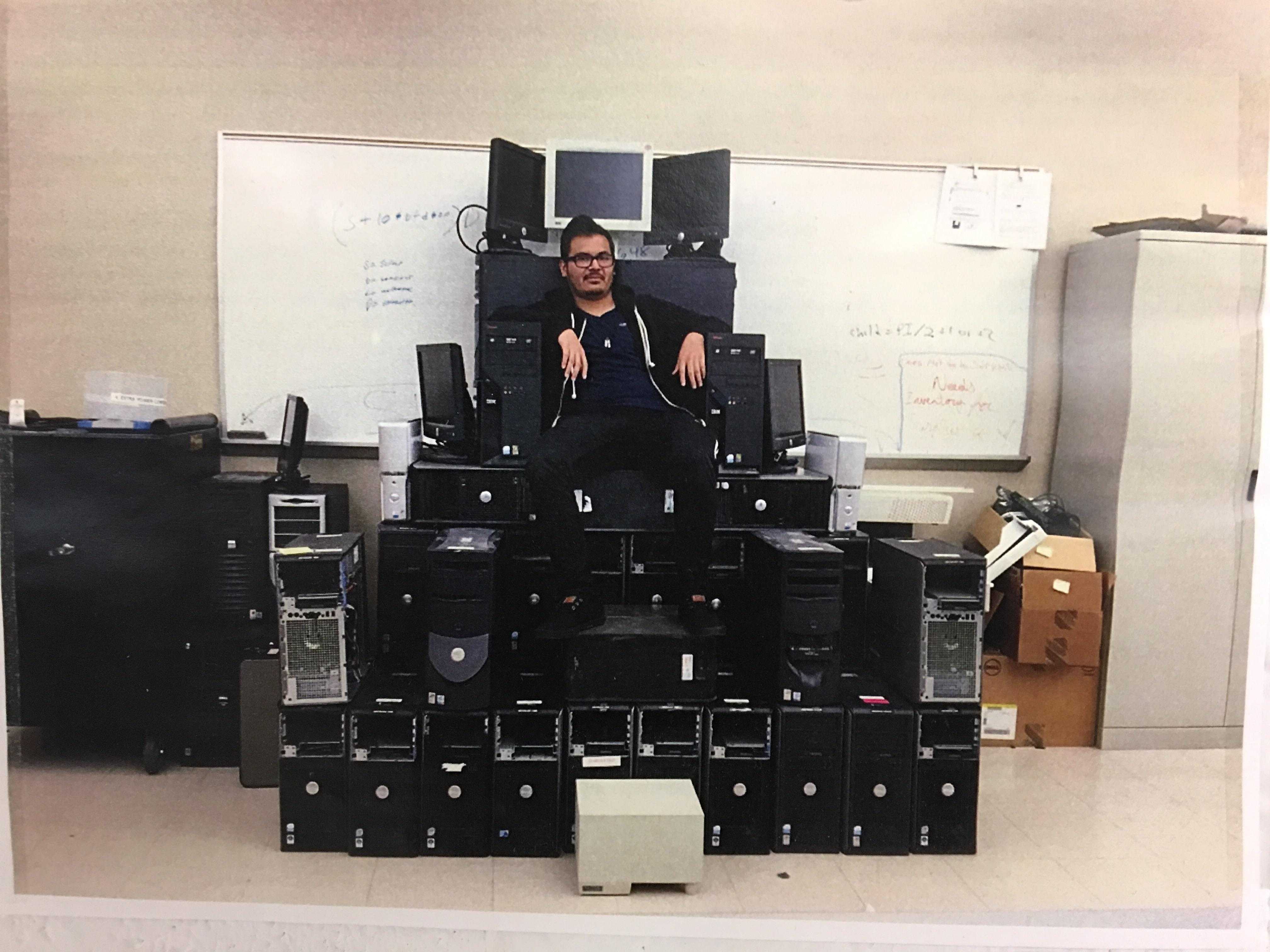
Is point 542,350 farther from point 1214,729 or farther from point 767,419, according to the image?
point 1214,729

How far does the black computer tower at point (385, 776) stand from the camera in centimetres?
228

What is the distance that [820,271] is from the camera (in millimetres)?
2764

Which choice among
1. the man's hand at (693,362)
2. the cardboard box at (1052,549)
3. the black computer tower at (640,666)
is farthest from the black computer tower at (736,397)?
the cardboard box at (1052,549)

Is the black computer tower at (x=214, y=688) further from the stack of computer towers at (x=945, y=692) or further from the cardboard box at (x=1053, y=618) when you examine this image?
the cardboard box at (x=1053, y=618)

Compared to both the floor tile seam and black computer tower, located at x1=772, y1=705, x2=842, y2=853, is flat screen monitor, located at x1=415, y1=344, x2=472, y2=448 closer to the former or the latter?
black computer tower, located at x1=772, y1=705, x2=842, y2=853

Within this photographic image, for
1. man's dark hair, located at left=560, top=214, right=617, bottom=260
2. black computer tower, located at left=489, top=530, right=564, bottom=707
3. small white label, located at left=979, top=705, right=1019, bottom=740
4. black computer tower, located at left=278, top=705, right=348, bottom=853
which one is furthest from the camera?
small white label, located at left=979, top=705, right=1019, bottom=740

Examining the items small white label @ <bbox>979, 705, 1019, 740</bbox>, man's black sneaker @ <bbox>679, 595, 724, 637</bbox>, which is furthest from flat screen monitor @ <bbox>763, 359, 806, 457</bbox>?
small white label @ <bbox>979, 705, 1019, 740</bbox>

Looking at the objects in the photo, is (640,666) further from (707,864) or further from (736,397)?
(736,397)

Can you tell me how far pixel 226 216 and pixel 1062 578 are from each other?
2.58 meters

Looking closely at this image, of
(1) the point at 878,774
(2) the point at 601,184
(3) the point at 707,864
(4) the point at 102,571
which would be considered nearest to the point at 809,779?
(1) the point at 878,774

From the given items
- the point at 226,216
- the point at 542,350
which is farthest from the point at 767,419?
the point at 226,216

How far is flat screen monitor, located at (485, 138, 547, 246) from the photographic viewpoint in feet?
8.32

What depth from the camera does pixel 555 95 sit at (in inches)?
87.0

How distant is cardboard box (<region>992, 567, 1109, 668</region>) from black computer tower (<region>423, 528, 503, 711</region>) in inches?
61.0
